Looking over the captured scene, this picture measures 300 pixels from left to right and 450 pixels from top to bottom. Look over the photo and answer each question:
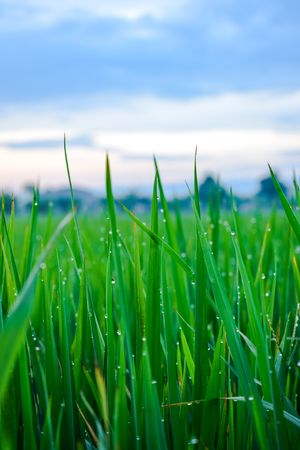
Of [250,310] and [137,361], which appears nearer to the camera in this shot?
[250,310]

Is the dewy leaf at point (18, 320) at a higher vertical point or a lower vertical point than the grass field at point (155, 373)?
higher

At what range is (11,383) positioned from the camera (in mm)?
742

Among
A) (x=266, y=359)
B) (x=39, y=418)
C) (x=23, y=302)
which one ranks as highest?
(x=23, y=302)

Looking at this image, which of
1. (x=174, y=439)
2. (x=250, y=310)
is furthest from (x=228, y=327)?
(x=174, y=439)

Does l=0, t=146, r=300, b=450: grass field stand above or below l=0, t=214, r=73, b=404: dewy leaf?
below

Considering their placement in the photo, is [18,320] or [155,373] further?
[155,373]

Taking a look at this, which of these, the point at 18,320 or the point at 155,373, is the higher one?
the point at 18,320

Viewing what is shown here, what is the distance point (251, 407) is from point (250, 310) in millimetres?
116

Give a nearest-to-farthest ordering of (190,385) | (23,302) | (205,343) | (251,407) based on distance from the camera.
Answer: (23,302), (251,407), (205,343), (190,385)

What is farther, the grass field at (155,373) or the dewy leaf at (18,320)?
the grass field at (155,373)

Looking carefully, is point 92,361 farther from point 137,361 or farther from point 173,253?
point 173,253

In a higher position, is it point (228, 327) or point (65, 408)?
point (228, 327)

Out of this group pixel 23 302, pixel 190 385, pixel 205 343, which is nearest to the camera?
pixel 23 302

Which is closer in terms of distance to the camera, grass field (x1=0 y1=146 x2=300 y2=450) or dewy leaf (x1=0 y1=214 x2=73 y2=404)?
dewy leaf (x1=0 y1=214 x2=73 y2=404)
